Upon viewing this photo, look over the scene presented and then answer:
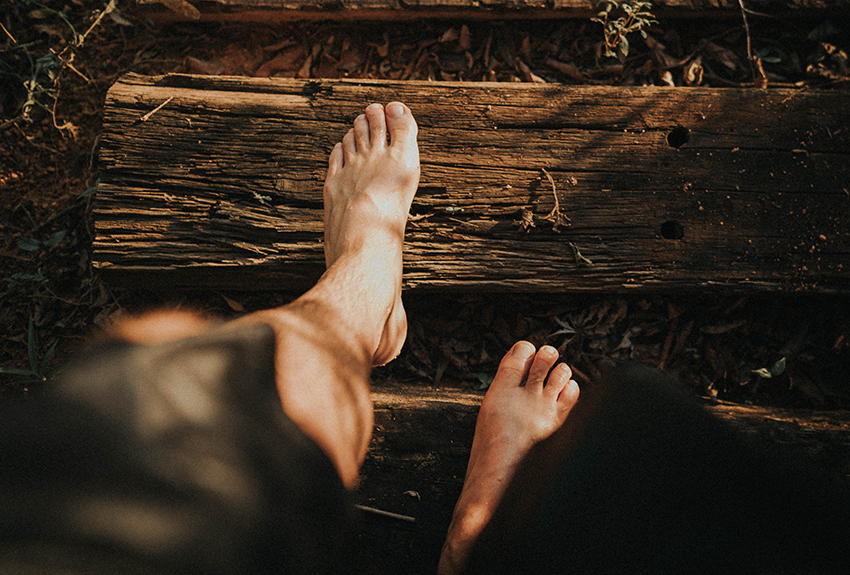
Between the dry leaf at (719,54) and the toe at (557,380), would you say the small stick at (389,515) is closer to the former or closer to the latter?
the toe at (557,380)

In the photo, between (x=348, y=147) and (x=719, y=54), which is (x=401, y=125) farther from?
(x=719, y=54)

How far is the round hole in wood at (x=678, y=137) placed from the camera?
1613 millimetres

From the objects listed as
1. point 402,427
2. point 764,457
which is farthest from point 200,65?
point 764,457

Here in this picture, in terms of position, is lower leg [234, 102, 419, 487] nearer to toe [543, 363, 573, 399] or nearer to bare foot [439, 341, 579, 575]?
bare foot [439, 341, 579, 575]

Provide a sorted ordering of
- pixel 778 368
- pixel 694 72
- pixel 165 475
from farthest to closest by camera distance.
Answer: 1. pixel 694 72
2. pixel 778 368
3. pixel 165 475

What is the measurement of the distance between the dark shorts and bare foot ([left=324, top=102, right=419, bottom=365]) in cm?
61

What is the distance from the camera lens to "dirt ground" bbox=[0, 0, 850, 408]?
A: 5.71ft

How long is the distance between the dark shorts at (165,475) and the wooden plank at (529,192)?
2.34 ft

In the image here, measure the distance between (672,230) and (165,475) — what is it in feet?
5.79

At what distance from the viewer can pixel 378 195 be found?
5.40ft

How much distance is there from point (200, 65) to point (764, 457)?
270cm

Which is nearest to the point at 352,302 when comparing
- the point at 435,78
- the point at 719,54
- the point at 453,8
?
the point at 435,78

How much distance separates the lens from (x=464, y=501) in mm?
1396

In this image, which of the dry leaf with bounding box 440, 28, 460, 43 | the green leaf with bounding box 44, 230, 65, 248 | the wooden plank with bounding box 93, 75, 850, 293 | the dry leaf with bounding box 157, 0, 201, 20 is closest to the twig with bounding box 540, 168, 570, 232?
the wooden plank with bounding box 93, 75, 850, 293
